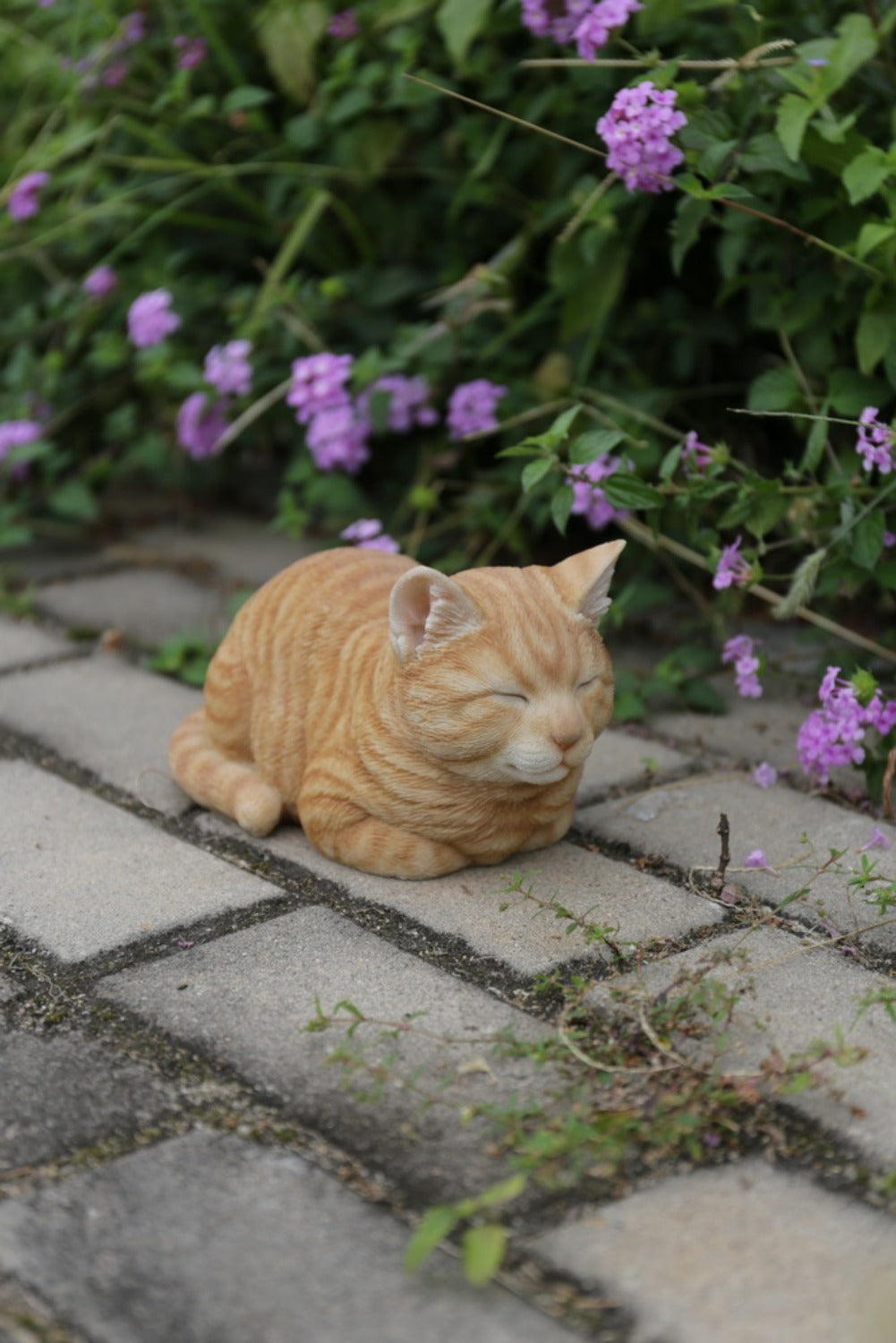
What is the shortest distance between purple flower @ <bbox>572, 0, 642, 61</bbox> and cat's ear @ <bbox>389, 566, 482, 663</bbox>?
1.10 metres

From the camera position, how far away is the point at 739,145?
8.79ft

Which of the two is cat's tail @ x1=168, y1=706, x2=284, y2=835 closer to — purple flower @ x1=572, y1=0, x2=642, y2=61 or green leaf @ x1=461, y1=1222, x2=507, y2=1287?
green leaf @ x1=461, y1=1222, x2=507, y2=1287

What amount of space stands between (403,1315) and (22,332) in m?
3.30

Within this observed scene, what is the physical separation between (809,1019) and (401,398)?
6.32 ft

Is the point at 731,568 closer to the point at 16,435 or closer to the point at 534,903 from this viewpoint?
the point at 534,903

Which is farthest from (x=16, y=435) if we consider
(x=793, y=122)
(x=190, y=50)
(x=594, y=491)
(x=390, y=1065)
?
(x=390, y=1065)

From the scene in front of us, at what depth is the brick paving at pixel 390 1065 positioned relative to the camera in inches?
57.5

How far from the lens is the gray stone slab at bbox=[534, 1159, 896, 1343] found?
1422mm

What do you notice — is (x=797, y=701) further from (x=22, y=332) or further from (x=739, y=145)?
(x=22, y=332)

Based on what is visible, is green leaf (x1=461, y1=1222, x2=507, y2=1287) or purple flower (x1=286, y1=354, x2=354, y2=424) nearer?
green leaf (x1=461, y1=1222, x2=507, y2=1287)

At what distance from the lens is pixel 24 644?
11.3ft

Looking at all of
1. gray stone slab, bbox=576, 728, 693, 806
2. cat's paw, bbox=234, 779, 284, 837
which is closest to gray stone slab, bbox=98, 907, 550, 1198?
cat's paw, bbox=234, 779, 284, 837

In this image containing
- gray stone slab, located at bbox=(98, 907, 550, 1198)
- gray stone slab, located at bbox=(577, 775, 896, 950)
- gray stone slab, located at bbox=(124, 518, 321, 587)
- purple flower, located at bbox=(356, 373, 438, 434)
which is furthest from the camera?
gray stone slab, located at bbox=(124, 518, 321, 587)

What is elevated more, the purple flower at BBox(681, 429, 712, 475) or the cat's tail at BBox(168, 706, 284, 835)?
the purple flower at BBox(681, 429, 712, 475)
